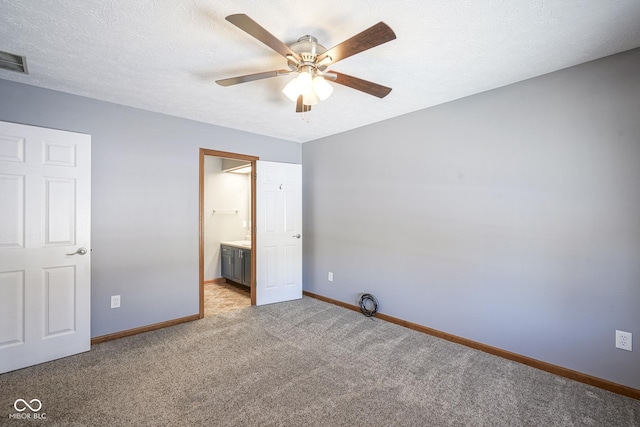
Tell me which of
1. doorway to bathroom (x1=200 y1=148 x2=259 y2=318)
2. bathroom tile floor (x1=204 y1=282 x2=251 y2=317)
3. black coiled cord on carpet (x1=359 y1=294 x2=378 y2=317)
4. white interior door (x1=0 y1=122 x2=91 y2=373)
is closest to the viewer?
white interior door (x1=0 y1=122 x2=91 y2=373)

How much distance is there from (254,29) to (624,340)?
3.24 metres

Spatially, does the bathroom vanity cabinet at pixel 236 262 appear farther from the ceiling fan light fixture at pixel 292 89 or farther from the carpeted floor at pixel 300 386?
the ceiling fan light fixture at pixel 292 89

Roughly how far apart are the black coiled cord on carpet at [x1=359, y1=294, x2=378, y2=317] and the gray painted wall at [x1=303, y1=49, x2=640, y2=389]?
92mm

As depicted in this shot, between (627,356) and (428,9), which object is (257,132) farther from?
(627,356)

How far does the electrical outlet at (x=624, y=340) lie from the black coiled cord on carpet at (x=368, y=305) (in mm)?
2126

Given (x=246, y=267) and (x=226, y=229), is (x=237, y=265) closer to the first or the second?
(x=246, y=267)

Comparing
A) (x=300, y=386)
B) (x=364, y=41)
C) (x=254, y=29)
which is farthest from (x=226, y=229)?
(x=364, y=41)

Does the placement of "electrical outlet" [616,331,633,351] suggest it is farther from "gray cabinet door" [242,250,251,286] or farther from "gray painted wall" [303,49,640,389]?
"gray cabinet door" [242,250,251,286]

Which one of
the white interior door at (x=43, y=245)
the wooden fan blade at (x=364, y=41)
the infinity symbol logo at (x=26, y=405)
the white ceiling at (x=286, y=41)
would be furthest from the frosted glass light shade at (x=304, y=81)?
the infinity symbol logo at (x=26, y=405)

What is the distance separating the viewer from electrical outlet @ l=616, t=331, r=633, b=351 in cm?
209

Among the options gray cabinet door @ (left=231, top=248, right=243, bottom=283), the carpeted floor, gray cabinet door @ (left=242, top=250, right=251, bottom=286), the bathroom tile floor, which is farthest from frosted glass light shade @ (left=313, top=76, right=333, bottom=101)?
gray cabinet door @ (left=231, top=248, right=243, bottom=283)

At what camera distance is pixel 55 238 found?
260cm

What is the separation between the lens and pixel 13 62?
2.23 meters

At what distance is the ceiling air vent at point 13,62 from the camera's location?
2152 mm
